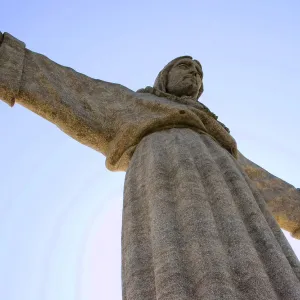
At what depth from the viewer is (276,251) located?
3.44 meters

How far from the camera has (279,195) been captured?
711 centimetres

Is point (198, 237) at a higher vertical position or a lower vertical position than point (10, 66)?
lower

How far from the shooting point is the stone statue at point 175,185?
3.11 meters

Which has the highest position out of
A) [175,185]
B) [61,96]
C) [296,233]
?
[61,96]

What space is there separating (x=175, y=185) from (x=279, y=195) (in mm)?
3515

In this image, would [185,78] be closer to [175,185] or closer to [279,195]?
[279,195]

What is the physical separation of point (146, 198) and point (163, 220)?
0.52 m

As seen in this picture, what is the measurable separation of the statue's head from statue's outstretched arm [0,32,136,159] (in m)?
0.95

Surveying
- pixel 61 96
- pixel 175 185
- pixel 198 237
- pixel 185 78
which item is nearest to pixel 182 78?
pixel 185 78

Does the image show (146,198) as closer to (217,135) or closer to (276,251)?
(276,251)

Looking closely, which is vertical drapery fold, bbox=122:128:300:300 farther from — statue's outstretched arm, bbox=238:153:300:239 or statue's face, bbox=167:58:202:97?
statue's outstretched arm, bbox=238:153:300:239

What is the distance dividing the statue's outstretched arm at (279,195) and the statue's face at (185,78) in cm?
117

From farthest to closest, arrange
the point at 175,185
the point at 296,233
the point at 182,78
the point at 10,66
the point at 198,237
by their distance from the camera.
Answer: the point at 296,233, the point at 182,78, the point at 10,66, the point at 175,185, the point at 198,237

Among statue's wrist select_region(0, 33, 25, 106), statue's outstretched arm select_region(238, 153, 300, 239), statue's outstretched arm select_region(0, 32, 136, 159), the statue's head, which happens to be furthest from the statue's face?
statue's wrist select_region(0, 33, 25, 106)
